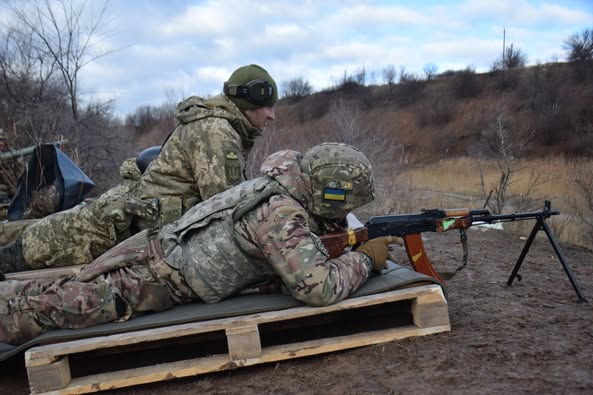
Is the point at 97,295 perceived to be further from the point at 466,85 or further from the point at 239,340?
Answer: the point at 466,85

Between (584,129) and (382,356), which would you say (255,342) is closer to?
(382,356)

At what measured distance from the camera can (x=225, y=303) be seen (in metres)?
3.13

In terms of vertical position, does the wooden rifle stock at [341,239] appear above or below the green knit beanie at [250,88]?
below

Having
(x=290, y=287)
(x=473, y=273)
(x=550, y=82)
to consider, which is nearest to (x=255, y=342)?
(x=290, y=287)

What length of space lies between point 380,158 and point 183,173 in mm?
7238

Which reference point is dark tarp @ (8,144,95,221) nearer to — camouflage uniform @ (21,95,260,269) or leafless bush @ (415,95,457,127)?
camouflage uniform @ (21,95,260,269)

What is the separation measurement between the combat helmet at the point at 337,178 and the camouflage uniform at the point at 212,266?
0.12 ft

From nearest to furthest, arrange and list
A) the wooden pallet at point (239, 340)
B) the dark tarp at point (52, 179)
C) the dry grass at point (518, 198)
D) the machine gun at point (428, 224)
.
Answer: the wooden pallet at point (239, 340), the machine gun at point (428, 224), the dark tarp at point (52, 179), the dry grass at point (518, 198)

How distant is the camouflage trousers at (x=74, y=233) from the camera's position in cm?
425

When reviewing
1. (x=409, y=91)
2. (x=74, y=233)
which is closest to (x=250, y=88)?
(x=74, y=233)

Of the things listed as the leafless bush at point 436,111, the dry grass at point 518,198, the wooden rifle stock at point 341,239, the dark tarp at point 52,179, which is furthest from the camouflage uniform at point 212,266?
the leafless bush at point 436,111

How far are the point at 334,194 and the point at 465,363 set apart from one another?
1186 millimetres

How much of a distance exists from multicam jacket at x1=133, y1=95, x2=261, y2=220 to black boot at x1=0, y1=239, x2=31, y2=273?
3.69 ft

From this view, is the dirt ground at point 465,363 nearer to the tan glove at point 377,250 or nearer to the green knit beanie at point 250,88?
the tan glove at point 377,250
